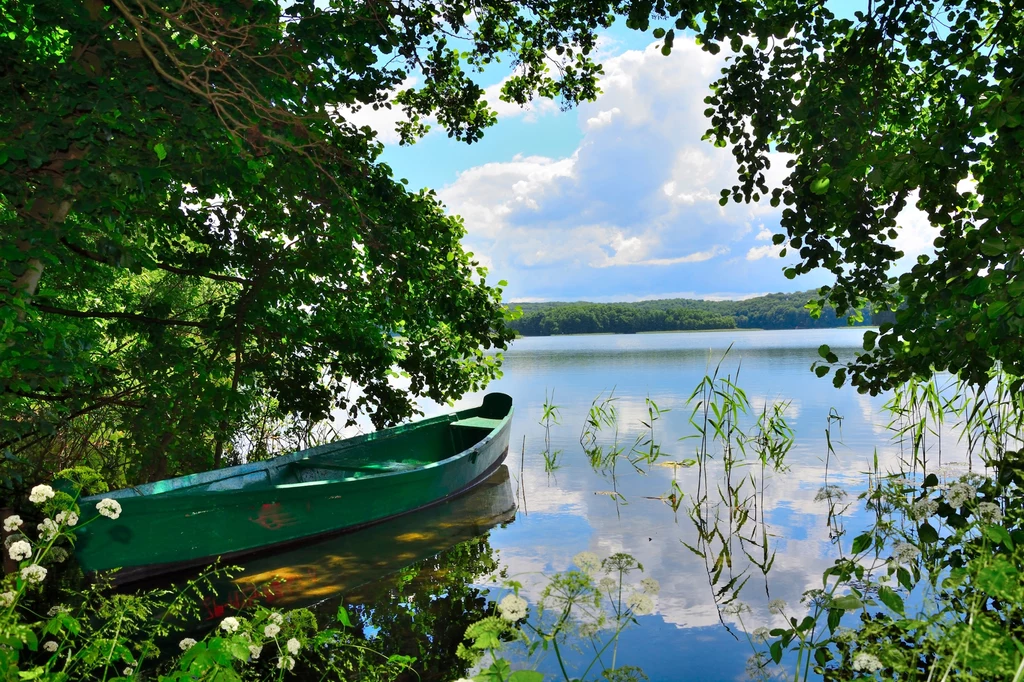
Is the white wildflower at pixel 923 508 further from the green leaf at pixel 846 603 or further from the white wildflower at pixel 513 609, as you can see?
the white wildflower at pixel 513 609

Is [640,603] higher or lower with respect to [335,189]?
lower

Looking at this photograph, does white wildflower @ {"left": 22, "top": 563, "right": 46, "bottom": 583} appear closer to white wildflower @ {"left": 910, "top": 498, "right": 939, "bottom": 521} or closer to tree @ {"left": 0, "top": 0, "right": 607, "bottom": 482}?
tree @ {"left": 0, "top": 0, "right": 607, "bottom": 482}

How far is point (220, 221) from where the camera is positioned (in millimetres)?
7621

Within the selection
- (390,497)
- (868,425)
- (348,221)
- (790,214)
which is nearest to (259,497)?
(390,497)

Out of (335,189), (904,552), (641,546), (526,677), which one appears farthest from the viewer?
(641,546)

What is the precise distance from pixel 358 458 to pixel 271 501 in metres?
2.51

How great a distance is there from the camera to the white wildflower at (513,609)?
6.49ft

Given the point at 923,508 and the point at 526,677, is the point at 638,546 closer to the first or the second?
the point at 923,508

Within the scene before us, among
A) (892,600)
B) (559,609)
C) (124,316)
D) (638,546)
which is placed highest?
(124,316)

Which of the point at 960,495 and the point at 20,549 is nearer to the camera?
the point at 20,549

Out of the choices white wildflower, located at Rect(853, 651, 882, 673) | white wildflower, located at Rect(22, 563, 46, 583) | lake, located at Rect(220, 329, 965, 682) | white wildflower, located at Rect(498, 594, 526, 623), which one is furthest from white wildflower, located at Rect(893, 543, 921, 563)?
white wildflower, located at Rect(22, 563, 46, 583)

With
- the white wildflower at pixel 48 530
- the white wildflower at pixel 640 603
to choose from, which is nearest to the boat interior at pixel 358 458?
the white wildflower at pixel 48 530

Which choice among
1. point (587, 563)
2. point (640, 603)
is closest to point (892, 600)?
point (640, 603)

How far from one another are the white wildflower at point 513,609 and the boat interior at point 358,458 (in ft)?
15.0
